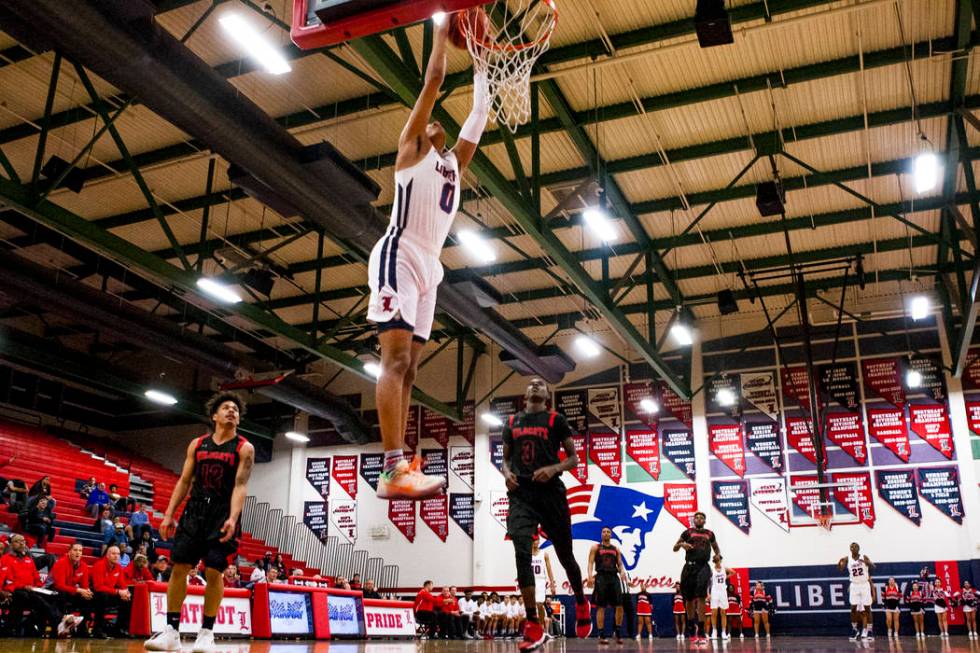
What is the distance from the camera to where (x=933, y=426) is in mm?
21812

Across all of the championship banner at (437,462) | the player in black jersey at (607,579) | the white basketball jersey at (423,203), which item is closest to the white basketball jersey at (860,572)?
the player in black jersey at (607,579)

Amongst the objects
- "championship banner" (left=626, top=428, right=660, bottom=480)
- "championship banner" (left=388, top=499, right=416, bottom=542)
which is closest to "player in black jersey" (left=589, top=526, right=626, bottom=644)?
"championship banner" (left=626, top=428, right=660, bottom=480)

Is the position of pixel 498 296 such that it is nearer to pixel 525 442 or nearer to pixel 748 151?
pixel 748 151

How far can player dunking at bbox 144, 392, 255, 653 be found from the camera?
19.5 ft

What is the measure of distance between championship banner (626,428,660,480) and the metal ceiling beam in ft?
9.76

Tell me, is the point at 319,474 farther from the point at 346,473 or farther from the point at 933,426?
the point at 933,426

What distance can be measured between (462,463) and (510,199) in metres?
14.5

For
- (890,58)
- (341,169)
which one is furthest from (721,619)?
(341,169)

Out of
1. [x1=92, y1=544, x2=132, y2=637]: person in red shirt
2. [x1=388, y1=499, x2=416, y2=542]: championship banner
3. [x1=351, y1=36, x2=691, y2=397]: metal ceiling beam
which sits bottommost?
[x1=92, y1=544, x2=132, y2=637]: person in red shirt

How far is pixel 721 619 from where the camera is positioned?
1864 cm

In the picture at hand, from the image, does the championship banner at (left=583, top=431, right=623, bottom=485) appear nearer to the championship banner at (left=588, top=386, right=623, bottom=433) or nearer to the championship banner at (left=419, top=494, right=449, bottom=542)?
the championship banner at (left=588, top=386, right=623, bottom=433)

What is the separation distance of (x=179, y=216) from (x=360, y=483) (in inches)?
462

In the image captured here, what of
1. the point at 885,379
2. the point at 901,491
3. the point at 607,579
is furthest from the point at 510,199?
the point at 901,491

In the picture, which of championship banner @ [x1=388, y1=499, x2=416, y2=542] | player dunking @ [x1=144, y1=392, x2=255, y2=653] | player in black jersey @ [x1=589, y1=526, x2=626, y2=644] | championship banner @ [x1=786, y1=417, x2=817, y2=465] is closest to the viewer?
player dunking @ [x1=144, y1=392, x2=255, y2=653]
